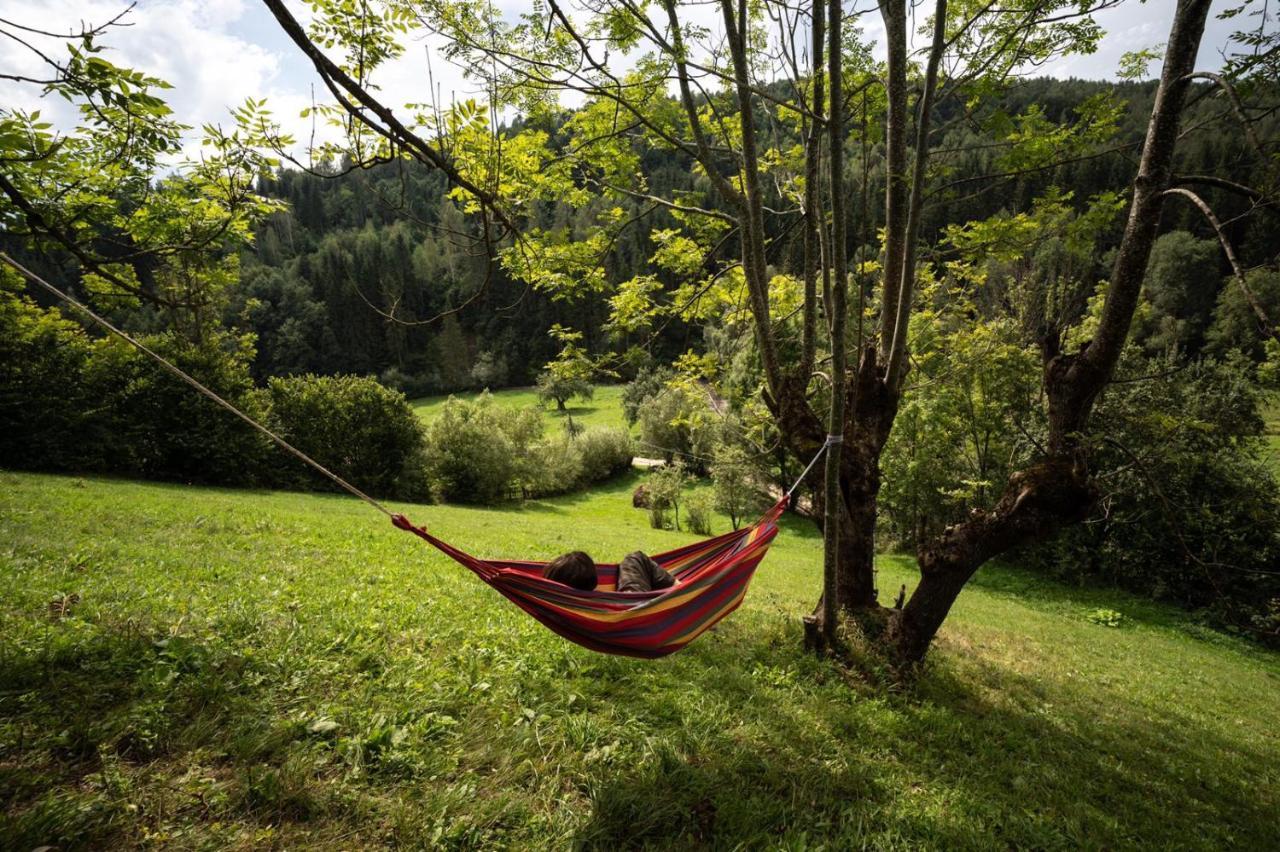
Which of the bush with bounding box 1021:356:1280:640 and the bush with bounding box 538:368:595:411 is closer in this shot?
the bush with bounding box 1021:356:1280:640

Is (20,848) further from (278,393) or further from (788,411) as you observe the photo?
(278,393)

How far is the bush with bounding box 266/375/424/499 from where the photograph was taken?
62.2ft

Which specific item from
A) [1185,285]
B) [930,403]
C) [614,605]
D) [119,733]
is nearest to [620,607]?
[614,605]

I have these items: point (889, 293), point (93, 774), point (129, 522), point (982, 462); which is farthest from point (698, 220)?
point (982, 462)

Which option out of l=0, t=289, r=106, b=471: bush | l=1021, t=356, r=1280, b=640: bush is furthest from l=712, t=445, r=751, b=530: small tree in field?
l=0, t=289, r=106, b=471: bush

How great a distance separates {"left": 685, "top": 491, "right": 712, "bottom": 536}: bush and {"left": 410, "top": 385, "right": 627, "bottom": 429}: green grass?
581 inches

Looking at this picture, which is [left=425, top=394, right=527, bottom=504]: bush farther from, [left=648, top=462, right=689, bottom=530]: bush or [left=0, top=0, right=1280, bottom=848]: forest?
[left=0, top=0, right=1280, bottom=848]: forest

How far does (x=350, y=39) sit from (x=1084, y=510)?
16.8ft

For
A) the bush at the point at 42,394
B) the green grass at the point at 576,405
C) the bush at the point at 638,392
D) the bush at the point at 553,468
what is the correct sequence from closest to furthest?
the bush at the point at 42,394 < the bush at the point at 553,468 < the bush at the point at 638,392 < the green grass at the point at 576,405

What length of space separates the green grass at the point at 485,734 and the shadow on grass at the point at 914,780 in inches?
0.6

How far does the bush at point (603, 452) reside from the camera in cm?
2783

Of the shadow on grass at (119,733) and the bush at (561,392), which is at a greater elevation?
the bush at (561,392)

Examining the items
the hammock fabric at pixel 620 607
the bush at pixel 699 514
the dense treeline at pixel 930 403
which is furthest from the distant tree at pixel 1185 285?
the hammock fabric at pixel 620 607

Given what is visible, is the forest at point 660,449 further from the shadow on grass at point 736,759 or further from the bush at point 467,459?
the bush at point 467,459
